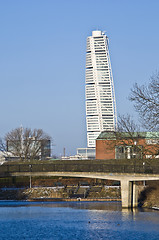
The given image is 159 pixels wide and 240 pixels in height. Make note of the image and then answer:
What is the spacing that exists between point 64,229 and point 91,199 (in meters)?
36.2

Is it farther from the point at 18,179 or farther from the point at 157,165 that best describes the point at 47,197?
the point at 157,165

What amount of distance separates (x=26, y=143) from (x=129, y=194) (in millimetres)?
70368

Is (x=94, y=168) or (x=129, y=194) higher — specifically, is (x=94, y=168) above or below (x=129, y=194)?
above

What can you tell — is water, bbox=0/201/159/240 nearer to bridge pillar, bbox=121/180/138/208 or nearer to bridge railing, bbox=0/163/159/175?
bridge pillar, bbox=121/180/138/208

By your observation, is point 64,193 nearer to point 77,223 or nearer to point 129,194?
point 129,194

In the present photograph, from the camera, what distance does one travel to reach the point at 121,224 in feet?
178

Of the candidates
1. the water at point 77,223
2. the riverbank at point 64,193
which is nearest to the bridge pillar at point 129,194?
the water at point 77,223

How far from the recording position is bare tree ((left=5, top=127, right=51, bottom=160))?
138 meters

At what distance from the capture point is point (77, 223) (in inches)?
2189

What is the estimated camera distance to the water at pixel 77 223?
47.7 metres

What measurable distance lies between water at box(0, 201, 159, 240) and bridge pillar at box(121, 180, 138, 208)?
5.43 feet

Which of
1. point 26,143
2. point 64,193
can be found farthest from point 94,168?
point 26,143

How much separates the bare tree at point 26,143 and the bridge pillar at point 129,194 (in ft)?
198

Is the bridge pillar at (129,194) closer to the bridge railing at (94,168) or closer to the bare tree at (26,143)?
the bridge railing at (94,168)
